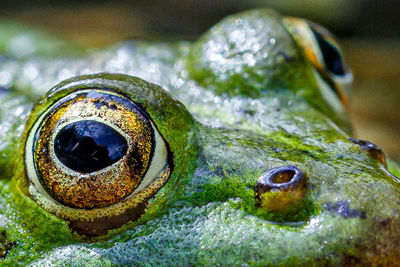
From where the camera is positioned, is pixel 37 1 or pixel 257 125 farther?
pixel 37 1

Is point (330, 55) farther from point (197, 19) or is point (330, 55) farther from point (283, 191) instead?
point (197, 19)

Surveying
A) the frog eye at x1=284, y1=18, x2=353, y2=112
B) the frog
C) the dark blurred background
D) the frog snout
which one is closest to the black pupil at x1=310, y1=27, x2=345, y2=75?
the frog eye at x1=284, y1=18, x2=353, y2=112

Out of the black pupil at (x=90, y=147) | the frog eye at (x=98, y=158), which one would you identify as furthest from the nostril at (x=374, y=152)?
the black pupil at (x=90, y=147)

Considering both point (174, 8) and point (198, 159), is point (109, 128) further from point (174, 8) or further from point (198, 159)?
point (174, 8)

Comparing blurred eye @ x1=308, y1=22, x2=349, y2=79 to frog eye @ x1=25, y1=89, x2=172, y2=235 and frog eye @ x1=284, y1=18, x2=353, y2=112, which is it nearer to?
frog eye @ x1=284, y1=18, x2=353, y2=112

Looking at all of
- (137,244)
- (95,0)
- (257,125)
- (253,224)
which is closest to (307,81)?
(257,125)

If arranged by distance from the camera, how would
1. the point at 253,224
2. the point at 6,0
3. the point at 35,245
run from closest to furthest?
the point at 253,224, the point at 35,245, the point at 6,0
